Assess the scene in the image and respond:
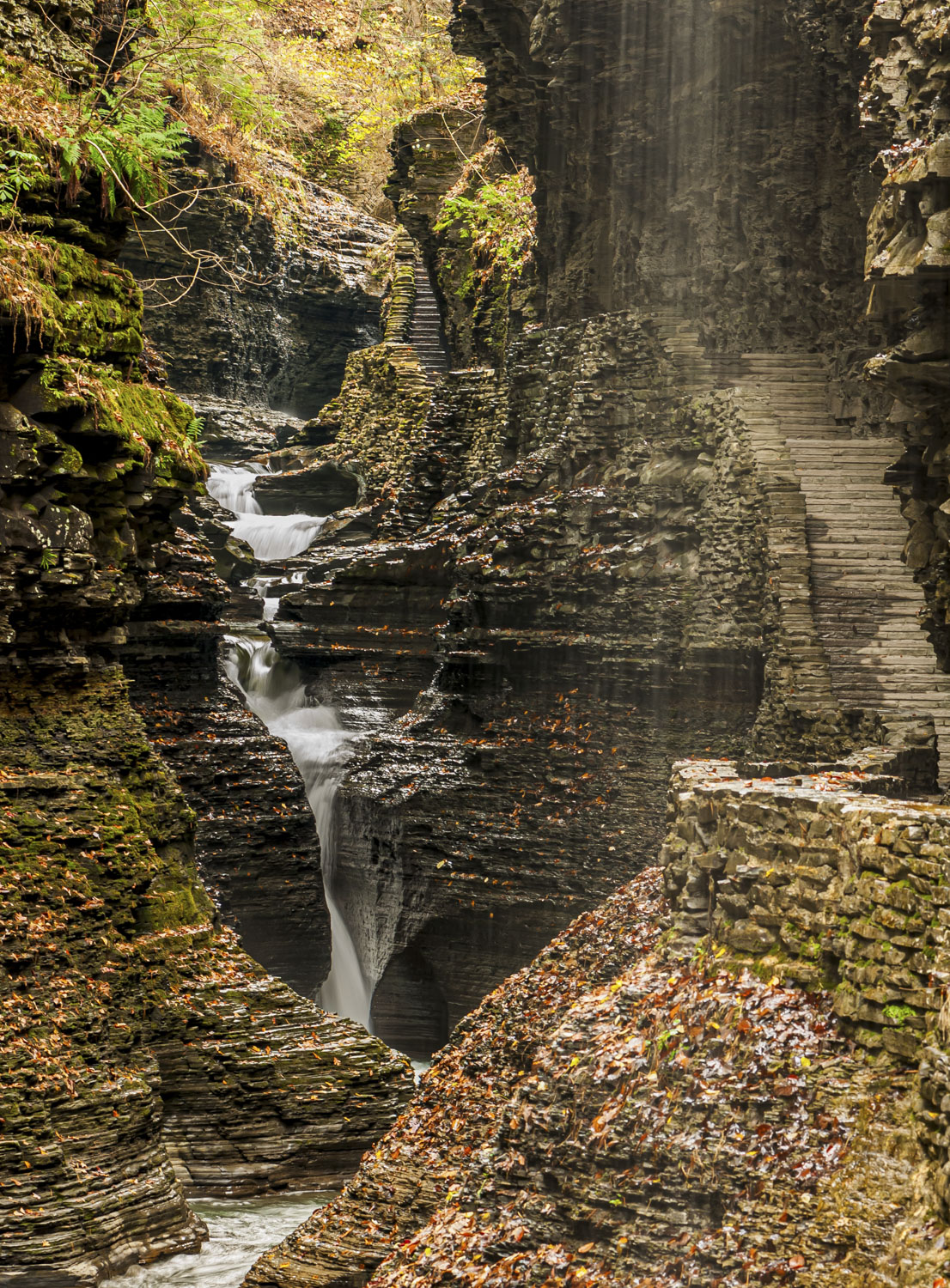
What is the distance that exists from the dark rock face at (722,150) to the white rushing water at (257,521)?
11806 mm

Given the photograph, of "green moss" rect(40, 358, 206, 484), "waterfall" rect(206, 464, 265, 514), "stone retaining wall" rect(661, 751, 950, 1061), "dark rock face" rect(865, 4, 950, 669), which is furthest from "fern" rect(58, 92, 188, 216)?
"waterfall" rect(206, 464, 265, 514)

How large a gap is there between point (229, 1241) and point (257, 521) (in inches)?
852

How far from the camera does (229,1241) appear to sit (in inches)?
520

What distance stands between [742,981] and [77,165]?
11.2 meters

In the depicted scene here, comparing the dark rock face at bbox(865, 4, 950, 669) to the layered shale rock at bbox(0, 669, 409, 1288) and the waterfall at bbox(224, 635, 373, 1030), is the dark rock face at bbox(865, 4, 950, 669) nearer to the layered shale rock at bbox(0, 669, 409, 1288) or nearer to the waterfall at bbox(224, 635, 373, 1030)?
the layered shale rock at bbox(0, 669, 409, 1288)

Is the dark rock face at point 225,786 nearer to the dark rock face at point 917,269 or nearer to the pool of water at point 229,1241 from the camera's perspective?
the pool of water at point 229,1241

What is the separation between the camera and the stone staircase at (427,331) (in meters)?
33.1

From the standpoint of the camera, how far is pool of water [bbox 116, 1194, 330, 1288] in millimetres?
12039

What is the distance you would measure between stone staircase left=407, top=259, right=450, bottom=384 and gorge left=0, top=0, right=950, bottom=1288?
1847mm

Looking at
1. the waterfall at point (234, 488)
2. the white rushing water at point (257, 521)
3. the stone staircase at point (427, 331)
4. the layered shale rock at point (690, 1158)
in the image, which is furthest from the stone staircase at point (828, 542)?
the waterfall at point (234, 488)

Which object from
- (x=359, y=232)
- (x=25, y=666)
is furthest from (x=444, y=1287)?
(x=359, y=232)

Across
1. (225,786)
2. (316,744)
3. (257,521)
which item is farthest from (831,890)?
(257,521)

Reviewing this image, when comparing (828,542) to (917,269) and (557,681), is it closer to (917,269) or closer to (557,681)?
(557,681)

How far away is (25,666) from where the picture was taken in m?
13.4
